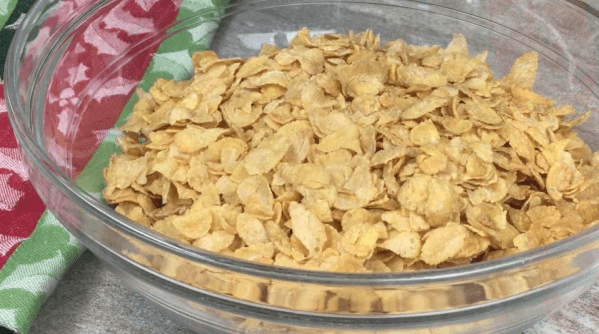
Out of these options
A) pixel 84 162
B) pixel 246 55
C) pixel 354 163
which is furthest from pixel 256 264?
pixel 246 55

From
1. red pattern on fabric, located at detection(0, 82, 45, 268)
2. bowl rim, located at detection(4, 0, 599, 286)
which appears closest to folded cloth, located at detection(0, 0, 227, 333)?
red pattern on fabric, located at detection(0, 82, 45, 268)

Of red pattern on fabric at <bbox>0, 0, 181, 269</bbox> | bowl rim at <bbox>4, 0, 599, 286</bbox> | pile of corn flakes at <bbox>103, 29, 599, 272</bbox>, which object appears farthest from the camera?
red pattern on fabric at <bbox>0, 0, 181, 269</bbox>

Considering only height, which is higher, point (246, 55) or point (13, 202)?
point (246, 55)

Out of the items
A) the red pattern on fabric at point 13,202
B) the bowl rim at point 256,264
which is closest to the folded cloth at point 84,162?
the red pattern on fabric at point 13,202

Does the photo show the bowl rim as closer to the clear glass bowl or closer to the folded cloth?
the clear glass bowl

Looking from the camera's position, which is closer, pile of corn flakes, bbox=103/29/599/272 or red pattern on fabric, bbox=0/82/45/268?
pile of corn flakes, bbox=103/29/599/272

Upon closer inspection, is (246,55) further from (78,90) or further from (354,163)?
(354,163)

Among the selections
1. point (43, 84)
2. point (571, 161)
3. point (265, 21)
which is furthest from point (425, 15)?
point (43, 84)

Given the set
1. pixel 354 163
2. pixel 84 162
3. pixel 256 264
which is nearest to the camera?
pixel 256 264

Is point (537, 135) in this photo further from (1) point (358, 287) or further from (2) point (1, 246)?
(2) point (1, 246)
